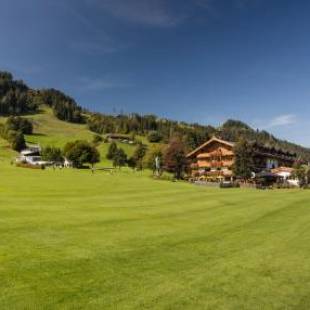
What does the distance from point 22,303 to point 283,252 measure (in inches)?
460

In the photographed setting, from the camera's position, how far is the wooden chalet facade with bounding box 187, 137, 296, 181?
11156 cm

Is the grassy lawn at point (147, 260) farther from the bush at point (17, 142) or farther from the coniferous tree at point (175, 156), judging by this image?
the bush at point (17, 142)

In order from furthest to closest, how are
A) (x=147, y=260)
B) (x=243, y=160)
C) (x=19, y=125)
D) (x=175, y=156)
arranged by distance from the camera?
1. (x=19, y=125)
2. (x=175, y=156)
3. (x=243, y=160)
4. (x=147, y=260)

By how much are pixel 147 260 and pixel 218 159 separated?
334ft

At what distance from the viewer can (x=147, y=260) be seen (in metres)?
14.8

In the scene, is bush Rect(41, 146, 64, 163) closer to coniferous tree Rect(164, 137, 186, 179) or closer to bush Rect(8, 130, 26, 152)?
bush Rect(8, 130, 26, 152)

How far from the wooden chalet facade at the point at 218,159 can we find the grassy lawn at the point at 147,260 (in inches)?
3376

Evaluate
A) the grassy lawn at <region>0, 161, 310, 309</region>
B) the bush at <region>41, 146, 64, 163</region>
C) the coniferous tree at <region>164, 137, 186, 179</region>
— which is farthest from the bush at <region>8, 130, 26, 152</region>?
the grassy lawn at <region>0, 161, 310, 309</region>

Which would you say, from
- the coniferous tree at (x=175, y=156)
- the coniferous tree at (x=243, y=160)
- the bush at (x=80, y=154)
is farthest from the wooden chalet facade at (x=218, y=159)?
the bush at (x=80, y=154)

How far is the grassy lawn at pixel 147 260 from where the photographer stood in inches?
438

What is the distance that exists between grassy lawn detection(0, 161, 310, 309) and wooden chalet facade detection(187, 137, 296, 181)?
85.8 meters

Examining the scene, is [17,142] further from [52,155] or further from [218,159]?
[218,159]

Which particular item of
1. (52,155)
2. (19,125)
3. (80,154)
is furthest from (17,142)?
(19,125)

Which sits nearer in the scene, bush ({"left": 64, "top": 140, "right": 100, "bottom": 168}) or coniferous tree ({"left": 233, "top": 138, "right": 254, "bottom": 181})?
coniferous tree ({"left": 233, "top": 138, "right": 254, "bottom": 181})
